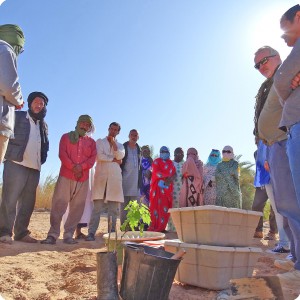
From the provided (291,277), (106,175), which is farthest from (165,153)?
(291,277)

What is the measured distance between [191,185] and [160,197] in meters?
0.71

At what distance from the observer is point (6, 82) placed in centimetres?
347

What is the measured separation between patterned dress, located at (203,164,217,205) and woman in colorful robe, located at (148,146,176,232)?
0.71 metres

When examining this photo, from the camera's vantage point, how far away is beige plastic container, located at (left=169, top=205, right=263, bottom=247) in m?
2.97

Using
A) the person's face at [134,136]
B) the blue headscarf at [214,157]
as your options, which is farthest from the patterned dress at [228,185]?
the person's face at [134,136]

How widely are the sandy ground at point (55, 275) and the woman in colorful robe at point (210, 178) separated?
112 inches

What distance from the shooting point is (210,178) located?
25.1 ft

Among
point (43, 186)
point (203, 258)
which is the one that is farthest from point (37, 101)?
point (43, 186)

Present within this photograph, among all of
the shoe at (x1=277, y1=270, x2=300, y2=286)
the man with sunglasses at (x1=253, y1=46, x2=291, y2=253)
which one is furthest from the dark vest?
the shoe at (x1=277, y1=270, x2=300, y2=286)

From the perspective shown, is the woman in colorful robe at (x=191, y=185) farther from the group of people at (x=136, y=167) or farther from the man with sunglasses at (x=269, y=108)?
the man with sunglasses at (x=269, y=108)

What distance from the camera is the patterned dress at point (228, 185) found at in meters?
6.96

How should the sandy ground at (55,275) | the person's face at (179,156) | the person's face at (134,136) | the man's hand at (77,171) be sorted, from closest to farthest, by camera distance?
the sandy ground at (55,275) < the man's hand at (77,171) < the person's face at (134,136) < the person's face at (179,156)

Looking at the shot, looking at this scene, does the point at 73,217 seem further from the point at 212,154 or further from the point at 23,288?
the point at 212,154

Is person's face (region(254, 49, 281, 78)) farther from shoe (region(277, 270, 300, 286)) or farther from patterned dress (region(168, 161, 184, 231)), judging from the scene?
patterned dress (region(168, 161, 184, 231))
